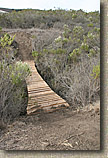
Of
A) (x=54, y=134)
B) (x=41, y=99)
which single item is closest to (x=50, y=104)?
(x=41, y=99)

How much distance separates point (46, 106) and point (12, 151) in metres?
1.30

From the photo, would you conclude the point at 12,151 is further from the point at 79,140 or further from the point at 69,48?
the point at 69,48

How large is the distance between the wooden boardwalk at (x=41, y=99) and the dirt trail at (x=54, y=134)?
36cm

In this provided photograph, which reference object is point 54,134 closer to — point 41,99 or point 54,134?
point 54,134

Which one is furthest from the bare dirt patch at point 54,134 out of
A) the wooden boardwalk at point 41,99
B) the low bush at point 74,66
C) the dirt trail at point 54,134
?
the low bush at point 74,66

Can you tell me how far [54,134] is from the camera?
7.49 feet

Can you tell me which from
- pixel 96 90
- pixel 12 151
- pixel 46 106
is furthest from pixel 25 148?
pixel 96 90

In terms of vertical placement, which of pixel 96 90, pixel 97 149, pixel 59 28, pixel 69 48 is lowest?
pixel 97 149

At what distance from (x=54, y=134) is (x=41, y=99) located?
135 centimetres

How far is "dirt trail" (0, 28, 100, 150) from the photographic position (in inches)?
83.4

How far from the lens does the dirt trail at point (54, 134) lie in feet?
6.95

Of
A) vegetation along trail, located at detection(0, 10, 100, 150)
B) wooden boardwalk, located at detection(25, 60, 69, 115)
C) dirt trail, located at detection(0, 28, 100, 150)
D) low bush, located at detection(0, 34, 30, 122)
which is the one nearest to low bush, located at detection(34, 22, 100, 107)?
vegetation along trail, located at detection(0, 10, 100, 150)

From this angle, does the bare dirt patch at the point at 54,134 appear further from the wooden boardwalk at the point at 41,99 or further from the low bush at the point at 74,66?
the low bush at the point at 74,66

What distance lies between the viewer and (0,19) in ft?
24.5
